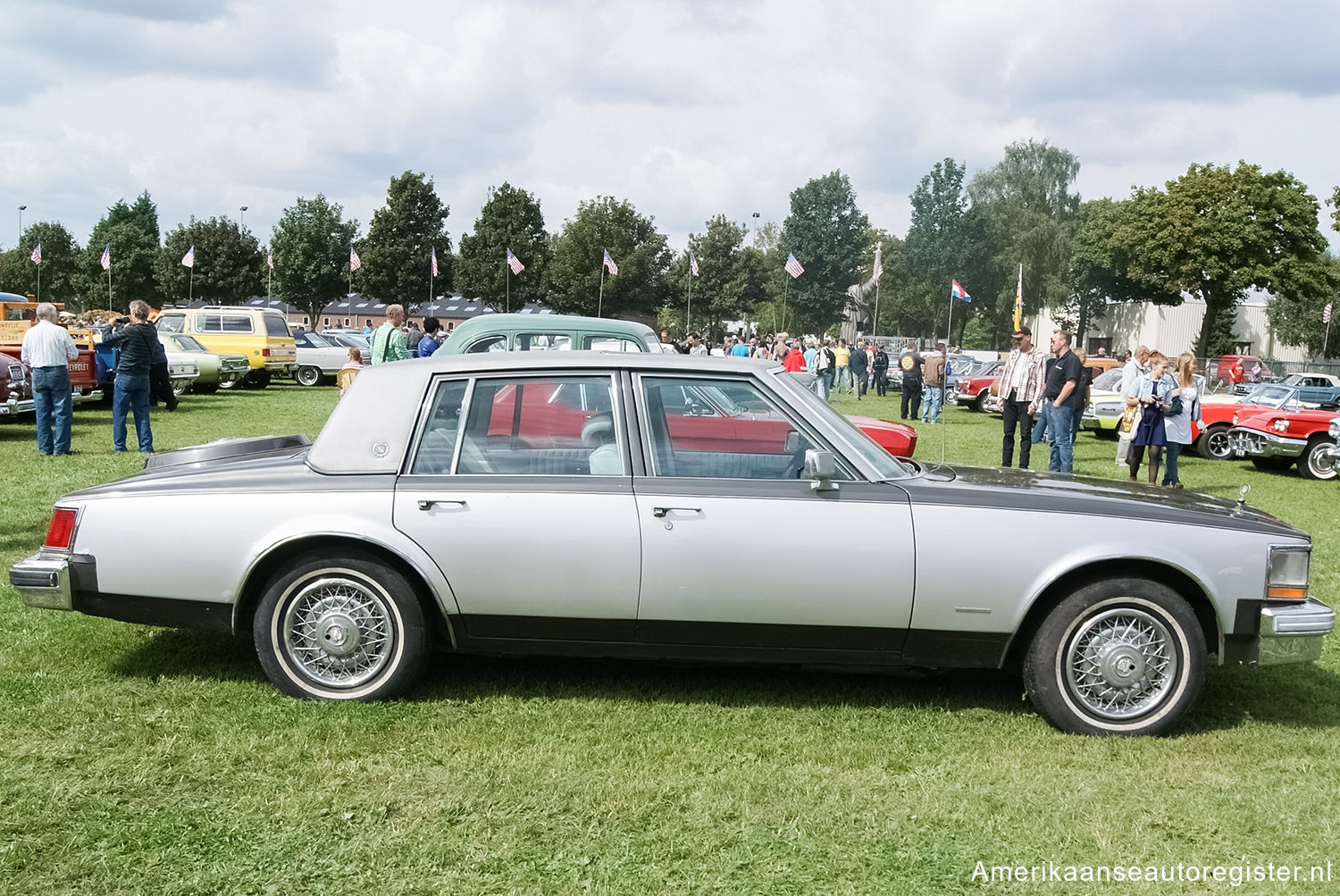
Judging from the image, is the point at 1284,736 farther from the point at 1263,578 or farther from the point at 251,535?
the point at 251,535

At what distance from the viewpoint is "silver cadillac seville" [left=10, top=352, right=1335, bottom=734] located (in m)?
4.33

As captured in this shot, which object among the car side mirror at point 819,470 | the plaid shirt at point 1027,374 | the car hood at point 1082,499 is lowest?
the car hood at point 1082,499

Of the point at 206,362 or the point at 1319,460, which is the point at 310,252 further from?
the point at 1319,460

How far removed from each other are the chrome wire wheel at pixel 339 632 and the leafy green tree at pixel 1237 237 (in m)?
54.3

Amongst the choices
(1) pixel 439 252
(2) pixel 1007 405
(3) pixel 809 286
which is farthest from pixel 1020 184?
(2) pixel 1007 405

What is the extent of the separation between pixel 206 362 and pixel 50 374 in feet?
39.1

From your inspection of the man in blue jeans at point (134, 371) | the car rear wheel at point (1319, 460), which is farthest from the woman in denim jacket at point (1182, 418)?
the man in blue jeans at point (134, 371)

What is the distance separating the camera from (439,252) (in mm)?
62906

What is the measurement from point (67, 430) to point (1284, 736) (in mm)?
13142

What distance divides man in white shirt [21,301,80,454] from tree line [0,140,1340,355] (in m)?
33.6

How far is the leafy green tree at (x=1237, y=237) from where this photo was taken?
5053 centimetres

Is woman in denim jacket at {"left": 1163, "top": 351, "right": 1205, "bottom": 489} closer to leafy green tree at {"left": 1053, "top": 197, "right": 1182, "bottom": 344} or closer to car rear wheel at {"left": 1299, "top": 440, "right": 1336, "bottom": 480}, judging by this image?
car rear wheel at {"left": 1299, "top": 440, "right": 1336, "bottom": 480}

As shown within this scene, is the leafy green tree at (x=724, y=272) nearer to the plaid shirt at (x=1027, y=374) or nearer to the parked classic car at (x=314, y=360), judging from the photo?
the parked classic car at (x=314, y=360)

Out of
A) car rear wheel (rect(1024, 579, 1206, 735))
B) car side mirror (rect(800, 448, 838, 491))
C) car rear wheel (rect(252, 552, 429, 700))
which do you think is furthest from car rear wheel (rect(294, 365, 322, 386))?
car rear wheel (rect(1024, 579, 1206, 735))
